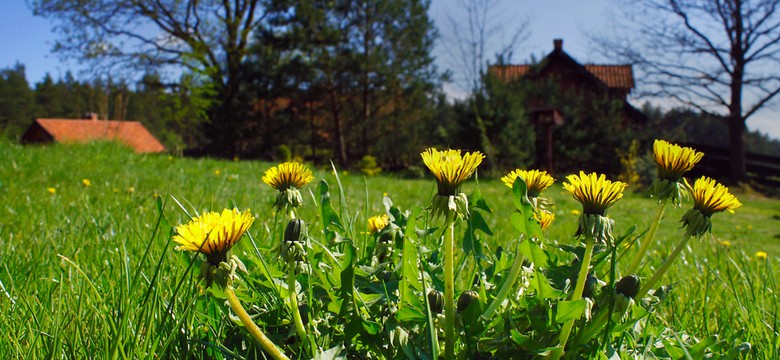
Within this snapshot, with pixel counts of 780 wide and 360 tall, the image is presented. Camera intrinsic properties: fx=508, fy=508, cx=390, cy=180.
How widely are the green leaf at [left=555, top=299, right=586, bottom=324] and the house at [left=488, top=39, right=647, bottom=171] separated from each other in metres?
14.9

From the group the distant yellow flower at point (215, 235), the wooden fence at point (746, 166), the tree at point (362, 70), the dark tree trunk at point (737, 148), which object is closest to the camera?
the distant yellow flower at point (215, 235)

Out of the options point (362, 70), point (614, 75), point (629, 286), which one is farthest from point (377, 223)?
point (614, 75)

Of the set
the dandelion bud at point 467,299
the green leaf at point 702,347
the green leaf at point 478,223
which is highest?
the green leaf at point 478,223

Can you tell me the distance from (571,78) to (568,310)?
71.6ft

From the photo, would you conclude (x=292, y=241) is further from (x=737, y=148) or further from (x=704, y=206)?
(x=737, y=148)

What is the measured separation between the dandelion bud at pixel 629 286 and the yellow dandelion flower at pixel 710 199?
0.19m

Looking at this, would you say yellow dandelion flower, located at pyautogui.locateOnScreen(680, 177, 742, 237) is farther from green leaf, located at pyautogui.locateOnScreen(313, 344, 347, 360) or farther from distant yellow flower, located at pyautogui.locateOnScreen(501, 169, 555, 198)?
green leaf, located at pyautogui.locateOnScreen(313, 344, 347, 360)

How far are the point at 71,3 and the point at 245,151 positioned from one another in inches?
303

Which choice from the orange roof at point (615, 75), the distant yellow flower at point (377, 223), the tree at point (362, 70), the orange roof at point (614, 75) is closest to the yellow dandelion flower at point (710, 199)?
the distant yellow flower at point (377, 223)

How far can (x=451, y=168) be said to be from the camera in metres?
0.67

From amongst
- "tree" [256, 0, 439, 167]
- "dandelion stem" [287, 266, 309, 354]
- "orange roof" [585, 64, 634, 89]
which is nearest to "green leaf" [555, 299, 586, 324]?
"dandelion stem" [287, 266, 309, 354]

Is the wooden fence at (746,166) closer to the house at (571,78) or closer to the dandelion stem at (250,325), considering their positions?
the house at (571,78)

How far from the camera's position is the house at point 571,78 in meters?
16.7

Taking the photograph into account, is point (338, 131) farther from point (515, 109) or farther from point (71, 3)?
point (71, 3)
